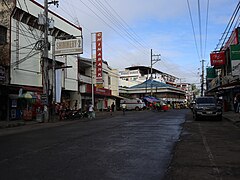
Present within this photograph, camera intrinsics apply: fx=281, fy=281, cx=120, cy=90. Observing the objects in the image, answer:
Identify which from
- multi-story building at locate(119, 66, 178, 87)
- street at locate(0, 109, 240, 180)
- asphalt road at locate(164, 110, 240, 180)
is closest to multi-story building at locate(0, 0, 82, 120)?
street at locate(0, 109, 240, 180)

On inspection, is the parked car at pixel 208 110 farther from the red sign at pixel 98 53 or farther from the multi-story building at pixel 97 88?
the red sign at pixel 98 53

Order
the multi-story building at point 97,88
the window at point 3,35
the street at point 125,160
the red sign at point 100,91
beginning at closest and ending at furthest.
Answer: the street at point 125,160 < the window at point 3,35 < the multi-story building at point 97,88 < the red sign at point 100,91

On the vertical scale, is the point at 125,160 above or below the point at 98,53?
below

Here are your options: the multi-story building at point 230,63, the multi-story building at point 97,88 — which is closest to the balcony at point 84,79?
the multi-story building at point 97,88

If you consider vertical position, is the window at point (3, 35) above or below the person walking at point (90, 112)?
above

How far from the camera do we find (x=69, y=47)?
84.8 ft

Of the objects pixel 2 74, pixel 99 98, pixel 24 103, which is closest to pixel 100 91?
pixel 99 98

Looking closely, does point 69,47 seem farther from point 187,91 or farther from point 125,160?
point 187,91

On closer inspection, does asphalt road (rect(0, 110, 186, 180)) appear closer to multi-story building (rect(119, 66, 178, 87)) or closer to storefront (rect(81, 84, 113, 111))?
storefront (rect(81, 84, 113, 111))

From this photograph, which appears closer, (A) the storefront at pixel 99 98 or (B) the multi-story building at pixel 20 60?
(B) the multi-story building at pixel 20 60

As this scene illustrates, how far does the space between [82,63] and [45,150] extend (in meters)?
32.3

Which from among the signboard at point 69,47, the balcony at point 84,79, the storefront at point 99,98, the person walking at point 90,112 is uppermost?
the signboard at point 69,47

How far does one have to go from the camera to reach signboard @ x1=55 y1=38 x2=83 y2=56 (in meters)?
25.4

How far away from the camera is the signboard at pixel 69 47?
25438 mm
